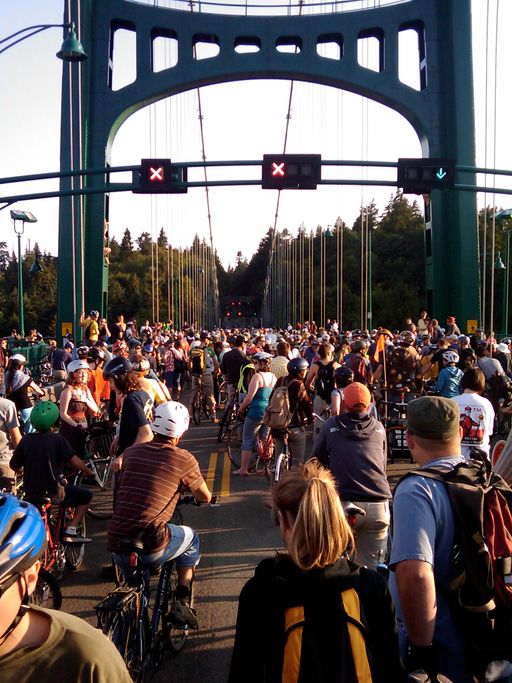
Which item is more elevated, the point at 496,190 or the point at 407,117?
the point at 407,117

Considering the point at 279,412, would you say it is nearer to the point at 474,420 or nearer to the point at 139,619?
the point at 474,420

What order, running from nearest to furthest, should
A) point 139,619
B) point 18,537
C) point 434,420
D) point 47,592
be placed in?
point 18,537 → point 434,420 → point 139,619 → point 47,592

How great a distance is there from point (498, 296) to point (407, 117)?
23515mm

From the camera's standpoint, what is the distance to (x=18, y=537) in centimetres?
204

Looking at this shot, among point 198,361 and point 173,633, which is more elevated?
point 198,361

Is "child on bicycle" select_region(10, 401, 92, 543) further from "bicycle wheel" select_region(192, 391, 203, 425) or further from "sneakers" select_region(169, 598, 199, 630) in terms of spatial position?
"bicycle wheel" select_region(192, 391, 203, 425)

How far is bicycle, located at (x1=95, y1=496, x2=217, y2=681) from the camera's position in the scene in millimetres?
4207

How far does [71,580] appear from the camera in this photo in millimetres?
6715

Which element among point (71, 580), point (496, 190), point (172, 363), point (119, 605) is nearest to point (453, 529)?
point (119, 605)

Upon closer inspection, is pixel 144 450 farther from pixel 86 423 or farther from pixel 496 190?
pixel 496 190

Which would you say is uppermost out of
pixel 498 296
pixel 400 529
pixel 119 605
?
pixel 498 296

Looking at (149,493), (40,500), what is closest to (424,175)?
(40,500)

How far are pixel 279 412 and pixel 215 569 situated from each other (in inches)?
127

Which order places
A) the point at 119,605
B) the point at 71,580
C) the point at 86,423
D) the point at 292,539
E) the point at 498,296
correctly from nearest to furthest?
1. the point at 292,539
2. the point at 119,605
3. the point at 71,580
4. the point at 86,423
5. the point at 498,296
